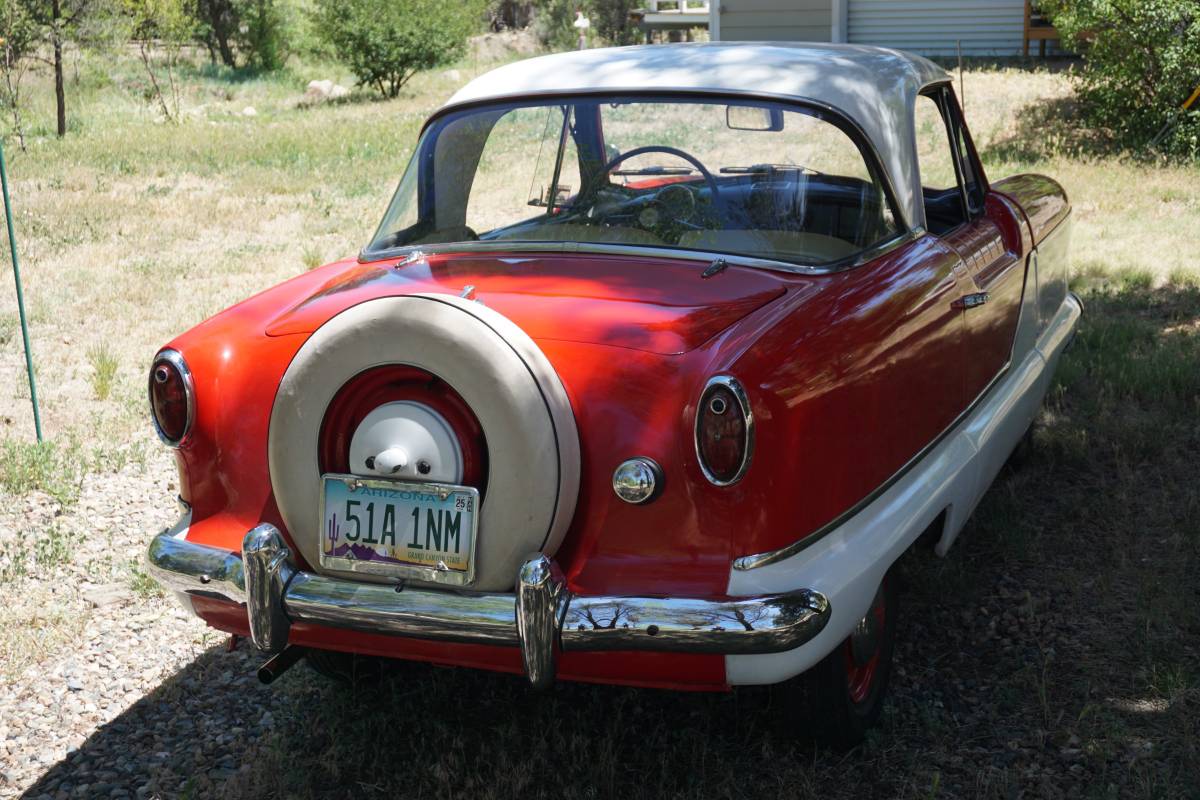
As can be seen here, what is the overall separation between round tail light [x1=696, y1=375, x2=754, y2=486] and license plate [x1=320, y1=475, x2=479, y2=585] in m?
0.50

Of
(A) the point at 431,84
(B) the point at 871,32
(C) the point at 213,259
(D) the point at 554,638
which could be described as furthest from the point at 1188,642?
(A) the point at 431,84

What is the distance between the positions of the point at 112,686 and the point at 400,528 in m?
1.51

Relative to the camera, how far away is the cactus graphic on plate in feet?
8.76

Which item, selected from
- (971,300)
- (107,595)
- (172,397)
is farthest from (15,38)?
(971,300)

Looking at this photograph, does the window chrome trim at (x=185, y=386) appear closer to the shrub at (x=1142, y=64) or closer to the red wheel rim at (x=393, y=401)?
the red wheel rim at (x=393, y=401)

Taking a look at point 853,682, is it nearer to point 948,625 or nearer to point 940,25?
point 948,625

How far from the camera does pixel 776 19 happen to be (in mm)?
20438

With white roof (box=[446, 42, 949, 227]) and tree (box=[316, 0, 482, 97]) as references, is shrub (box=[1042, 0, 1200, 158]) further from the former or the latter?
tree (box=[316, 0, 482, 97])

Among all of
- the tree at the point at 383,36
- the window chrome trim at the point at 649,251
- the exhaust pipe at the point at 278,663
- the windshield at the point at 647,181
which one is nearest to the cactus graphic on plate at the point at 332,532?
the exhaust pipe at the point at 278,663

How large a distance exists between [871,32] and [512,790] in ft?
62.9

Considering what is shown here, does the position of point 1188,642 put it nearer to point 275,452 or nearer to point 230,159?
point 275,452

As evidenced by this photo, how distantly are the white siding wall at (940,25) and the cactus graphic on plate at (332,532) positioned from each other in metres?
18.2

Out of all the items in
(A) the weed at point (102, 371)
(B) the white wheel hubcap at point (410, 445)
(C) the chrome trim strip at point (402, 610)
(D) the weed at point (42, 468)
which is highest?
(B) the white wheel hubcap at point (410, 445)

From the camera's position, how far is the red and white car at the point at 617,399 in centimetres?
249
